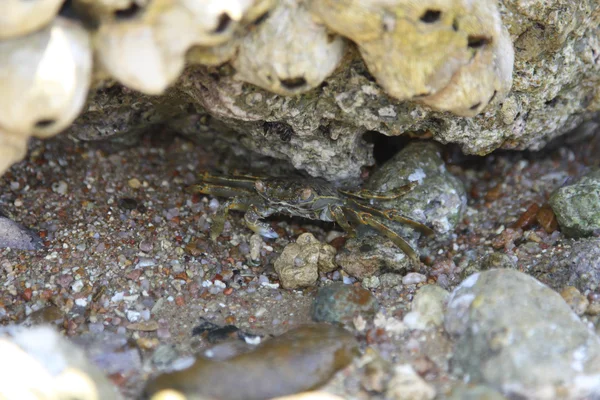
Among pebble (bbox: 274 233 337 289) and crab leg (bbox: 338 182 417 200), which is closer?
pebble (bbox: 274 233 337 289)

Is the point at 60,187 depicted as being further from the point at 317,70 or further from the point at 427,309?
the point at 427,309

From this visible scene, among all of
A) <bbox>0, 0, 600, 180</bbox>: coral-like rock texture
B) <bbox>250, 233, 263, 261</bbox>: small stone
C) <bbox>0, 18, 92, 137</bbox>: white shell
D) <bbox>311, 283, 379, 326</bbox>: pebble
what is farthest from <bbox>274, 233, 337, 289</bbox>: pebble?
<bbox>0, 18, 92, 137</bbox>: white shell

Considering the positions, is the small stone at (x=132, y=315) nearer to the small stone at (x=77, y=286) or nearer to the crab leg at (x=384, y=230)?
the small stone at (x=77, y=286)

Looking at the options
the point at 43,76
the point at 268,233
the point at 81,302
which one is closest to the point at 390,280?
the point at 268,233

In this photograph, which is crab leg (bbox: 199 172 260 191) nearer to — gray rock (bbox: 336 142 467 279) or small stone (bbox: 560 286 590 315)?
gray rock (bbox: 336 142 467 279)

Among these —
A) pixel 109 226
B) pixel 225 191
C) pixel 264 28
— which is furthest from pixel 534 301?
pixel 109 226

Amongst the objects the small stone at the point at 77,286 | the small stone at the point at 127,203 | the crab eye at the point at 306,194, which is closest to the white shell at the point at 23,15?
the small stone at the point at 77,286
